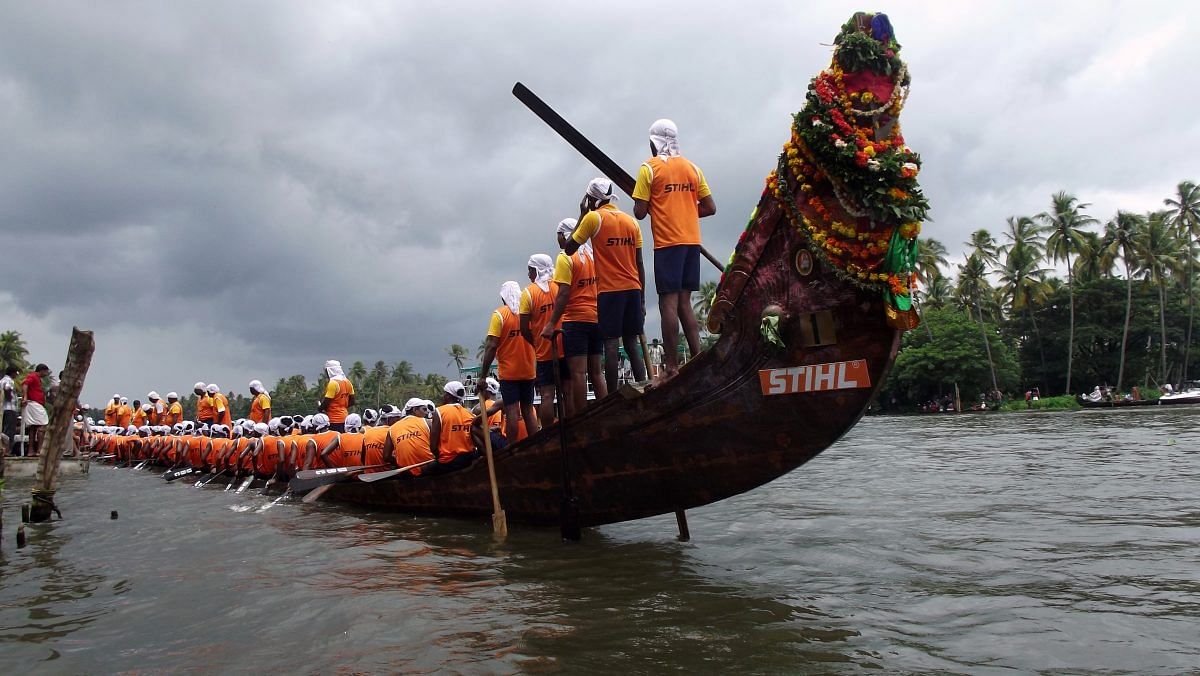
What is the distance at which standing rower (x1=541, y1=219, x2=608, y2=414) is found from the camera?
664 centimetres

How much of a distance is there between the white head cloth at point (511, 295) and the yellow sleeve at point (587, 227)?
1.75 metres

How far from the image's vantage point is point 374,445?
1105 cm

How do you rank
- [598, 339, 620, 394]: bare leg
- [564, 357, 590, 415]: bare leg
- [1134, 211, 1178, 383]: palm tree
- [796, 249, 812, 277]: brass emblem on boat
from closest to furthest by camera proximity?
[796, 249, 812, 277]: brass emblem on boat → [598, 339, 620, 394]: bare leg → [564, 357, 590, 415]: bare leg → [1134, 211, 1178, 383]: palm tree

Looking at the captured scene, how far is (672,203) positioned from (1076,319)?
169ft

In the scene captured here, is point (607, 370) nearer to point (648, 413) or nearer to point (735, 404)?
point (648, 413)

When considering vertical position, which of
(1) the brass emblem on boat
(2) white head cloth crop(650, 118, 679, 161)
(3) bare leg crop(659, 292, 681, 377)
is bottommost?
(3) bare leg crop(659, 292, 681, 377)

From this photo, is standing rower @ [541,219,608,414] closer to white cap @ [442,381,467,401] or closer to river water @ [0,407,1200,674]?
river water @ [0,407,1200,674]

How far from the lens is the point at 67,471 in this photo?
58.5ft

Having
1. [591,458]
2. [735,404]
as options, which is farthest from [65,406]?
[735,404]

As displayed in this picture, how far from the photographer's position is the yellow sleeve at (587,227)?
20.9 feet

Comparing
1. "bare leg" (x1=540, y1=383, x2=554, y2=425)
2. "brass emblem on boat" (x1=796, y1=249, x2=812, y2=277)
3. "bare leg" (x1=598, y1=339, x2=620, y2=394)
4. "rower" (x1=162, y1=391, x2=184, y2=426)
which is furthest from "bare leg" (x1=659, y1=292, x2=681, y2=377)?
"rower" (x1=162, y1=391, x2=184, y2=426)

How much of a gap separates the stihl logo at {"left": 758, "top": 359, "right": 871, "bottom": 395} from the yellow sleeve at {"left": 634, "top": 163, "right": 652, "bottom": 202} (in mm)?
1726

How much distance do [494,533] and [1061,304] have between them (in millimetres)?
52863

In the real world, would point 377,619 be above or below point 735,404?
below
